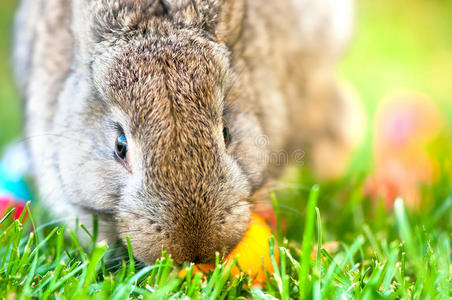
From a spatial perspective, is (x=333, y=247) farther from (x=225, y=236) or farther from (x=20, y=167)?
(x=20, y=167)

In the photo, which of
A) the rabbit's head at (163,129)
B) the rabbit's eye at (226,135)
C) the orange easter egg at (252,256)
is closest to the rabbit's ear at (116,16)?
the rabbit's head at (163,129)

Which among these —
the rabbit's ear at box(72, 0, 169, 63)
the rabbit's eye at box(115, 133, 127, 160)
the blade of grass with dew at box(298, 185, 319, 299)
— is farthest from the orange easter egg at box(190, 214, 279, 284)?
the rabbit's ear at box(72, 0, 169, 63)

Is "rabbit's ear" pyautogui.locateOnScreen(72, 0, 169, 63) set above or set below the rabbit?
above

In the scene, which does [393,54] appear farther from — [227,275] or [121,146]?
[227,275]

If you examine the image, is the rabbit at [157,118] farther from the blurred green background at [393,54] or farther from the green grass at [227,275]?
the blurred green background at [393,54]

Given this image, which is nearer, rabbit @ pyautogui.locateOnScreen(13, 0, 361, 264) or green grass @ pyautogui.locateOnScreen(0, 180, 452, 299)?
green grass @ pyautogui.locateOnScreen(0, 180, 452, 299)

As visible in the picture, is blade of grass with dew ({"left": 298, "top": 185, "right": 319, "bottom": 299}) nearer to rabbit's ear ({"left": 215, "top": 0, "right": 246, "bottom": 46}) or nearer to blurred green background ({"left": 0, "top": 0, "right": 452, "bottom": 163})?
rabbit's ear ({"left": 215, "top": 0, "right": 246, "bottom": 46})

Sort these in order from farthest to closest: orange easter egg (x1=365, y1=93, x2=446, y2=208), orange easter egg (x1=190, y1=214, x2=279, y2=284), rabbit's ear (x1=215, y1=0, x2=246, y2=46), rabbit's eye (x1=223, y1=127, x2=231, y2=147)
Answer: orange easter egg (x1=365, y1=93, x2=446, y2=208)
rabbit's ear (x1=215, y1=0, x2=246, y2=46)
rabbit's eye (x1=223, y1=127, x2=231, y2=147)
orange easter egg (x1=190, y1=214, x2=279, y2=284)
